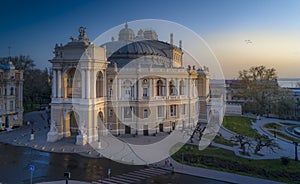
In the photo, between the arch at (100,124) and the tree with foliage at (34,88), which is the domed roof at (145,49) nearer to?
the arch at (100,124)

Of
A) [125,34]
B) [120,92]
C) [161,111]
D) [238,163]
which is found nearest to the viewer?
[238,163]

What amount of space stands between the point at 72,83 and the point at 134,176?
2067cm

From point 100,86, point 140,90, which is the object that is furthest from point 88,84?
point 140,90

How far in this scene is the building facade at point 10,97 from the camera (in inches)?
1734

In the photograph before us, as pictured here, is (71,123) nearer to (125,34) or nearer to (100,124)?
(100,124)

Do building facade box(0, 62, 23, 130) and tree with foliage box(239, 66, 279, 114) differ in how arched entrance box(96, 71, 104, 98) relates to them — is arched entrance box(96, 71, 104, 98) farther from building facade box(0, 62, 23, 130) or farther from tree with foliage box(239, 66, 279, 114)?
tree with foliage box(239, 66, 279, 114)

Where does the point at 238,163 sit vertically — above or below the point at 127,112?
below

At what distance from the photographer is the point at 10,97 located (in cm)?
4547

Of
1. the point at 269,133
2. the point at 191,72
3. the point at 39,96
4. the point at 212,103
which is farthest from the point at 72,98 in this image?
the point at 39,96

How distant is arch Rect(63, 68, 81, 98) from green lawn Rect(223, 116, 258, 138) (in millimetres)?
25204

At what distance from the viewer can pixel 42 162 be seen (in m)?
27.6

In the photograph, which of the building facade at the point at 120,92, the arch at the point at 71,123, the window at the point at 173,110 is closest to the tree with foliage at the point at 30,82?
the building facade at the point at 120,92

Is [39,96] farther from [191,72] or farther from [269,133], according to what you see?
[269,133]

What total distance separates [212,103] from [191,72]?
789 cm
